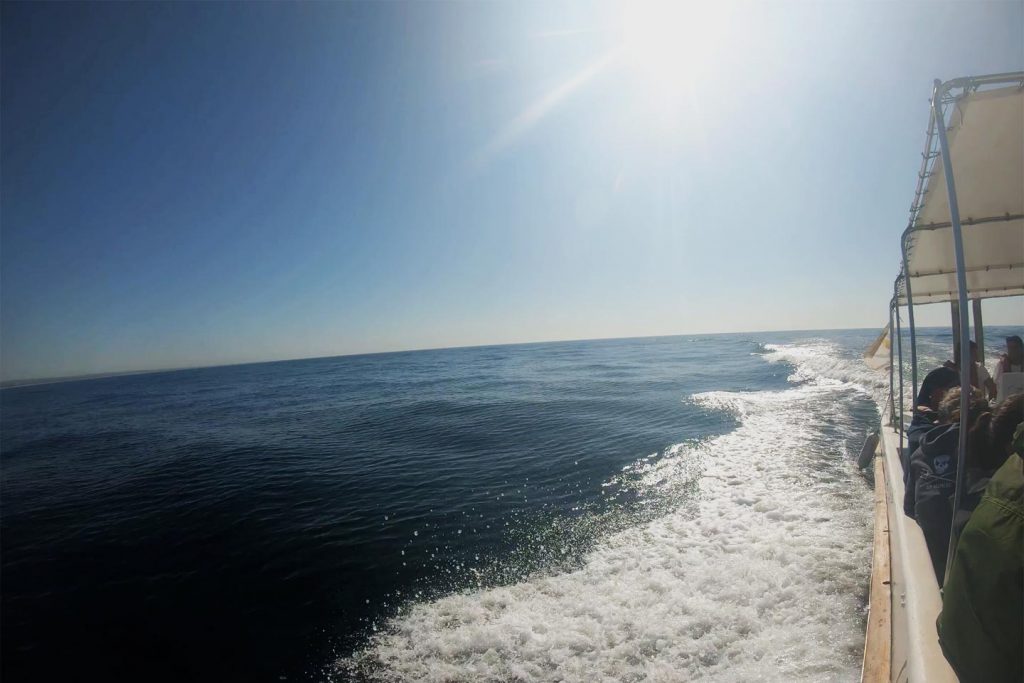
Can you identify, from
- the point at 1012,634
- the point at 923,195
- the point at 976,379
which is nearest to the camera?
the point at 1012,634

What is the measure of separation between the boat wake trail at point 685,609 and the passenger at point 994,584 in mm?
3309

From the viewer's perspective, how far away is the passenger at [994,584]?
187 cm

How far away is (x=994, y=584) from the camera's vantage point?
192cm

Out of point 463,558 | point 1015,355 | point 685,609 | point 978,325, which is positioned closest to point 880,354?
point 978,325

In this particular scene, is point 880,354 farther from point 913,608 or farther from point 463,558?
point 463,558

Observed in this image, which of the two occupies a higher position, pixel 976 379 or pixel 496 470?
pixel 976 379

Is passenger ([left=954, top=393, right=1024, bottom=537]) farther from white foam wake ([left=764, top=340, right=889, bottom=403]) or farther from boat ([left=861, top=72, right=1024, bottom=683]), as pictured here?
white foam wake ([left=764, top=340, right=889, bottom=403])

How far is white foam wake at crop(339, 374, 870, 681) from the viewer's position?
16.1 feet

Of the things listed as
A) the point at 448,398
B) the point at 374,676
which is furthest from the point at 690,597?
the point at 448,398

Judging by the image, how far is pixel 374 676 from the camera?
5.17m

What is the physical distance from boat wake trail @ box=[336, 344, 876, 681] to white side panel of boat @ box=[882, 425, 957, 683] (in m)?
1.07

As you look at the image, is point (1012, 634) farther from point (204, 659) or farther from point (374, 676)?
point (204, 659)

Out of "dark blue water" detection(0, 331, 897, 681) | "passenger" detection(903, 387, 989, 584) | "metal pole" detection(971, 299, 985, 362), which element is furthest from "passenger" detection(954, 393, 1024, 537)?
"metal pole" detection(971, 299, 985, 362)

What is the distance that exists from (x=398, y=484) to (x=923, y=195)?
12.5m
